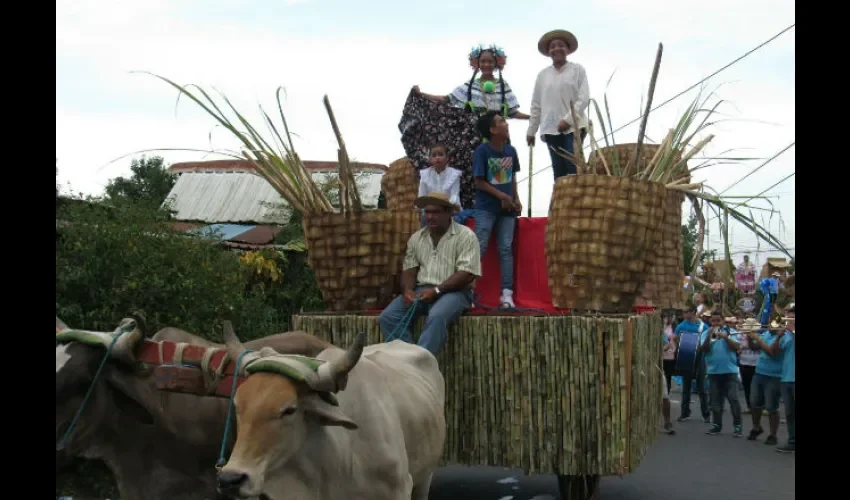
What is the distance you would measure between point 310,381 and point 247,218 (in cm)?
2081

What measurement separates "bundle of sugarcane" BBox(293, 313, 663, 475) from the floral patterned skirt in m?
2.00

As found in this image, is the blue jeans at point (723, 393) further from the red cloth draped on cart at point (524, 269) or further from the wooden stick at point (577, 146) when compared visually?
the wooden stick at point (577, 146)

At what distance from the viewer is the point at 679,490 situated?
8430mm

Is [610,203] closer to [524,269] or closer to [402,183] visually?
[524,269]

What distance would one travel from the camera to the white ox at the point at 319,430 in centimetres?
353

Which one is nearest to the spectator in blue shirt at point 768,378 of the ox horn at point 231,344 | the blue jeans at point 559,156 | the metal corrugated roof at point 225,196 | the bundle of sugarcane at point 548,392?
the blue jeans at point 559,156

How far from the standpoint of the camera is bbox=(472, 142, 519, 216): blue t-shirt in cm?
727

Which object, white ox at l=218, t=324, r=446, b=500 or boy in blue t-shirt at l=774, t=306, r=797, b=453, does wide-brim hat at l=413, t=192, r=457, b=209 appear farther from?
boy in blue t-shirt at l=774, t=306, r=797, b=453

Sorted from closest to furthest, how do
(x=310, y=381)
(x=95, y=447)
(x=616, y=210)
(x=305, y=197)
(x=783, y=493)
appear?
(x=310, y=381) → (x=95, y=447) → (x=616, y=210) → (x=305, y=197) → (x=783, y=493)

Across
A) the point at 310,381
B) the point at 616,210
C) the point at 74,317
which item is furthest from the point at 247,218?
the point at 310,381

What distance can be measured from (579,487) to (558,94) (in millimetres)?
3224

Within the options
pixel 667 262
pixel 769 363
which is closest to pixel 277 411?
pixel 667 262

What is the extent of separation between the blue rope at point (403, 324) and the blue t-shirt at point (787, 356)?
6.07 m
